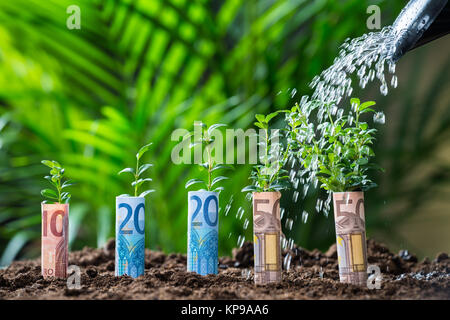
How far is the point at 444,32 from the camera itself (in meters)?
0.92

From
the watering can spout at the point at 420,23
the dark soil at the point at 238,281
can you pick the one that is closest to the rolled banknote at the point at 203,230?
the dark soil at the point at 238,281

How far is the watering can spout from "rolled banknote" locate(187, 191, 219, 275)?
0.49 m

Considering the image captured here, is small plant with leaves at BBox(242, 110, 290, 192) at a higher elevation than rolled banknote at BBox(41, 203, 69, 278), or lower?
higher

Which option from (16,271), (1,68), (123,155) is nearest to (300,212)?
(123,155)

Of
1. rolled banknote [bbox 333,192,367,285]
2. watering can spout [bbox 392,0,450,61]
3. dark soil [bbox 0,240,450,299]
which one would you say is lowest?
dark soil [bbox 0,240,450,299]

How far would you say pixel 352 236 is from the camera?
0.99m

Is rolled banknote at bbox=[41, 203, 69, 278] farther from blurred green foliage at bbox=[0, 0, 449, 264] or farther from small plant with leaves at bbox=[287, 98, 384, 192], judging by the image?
small plant with leaves at bbox=[287, 98, 384, 192]

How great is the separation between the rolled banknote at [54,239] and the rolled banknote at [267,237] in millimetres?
437

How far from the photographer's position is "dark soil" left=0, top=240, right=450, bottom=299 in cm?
85

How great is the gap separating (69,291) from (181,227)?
911mm

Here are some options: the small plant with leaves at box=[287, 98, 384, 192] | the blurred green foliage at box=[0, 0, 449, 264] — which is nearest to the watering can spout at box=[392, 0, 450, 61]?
Result: the small plant with leaves at box=[287, 98, 384, 192]

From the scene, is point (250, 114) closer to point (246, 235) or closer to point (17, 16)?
point (246, 235)

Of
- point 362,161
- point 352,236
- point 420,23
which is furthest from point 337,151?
point 420,23

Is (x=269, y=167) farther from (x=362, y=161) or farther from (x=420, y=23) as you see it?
(x=420, y=23)
